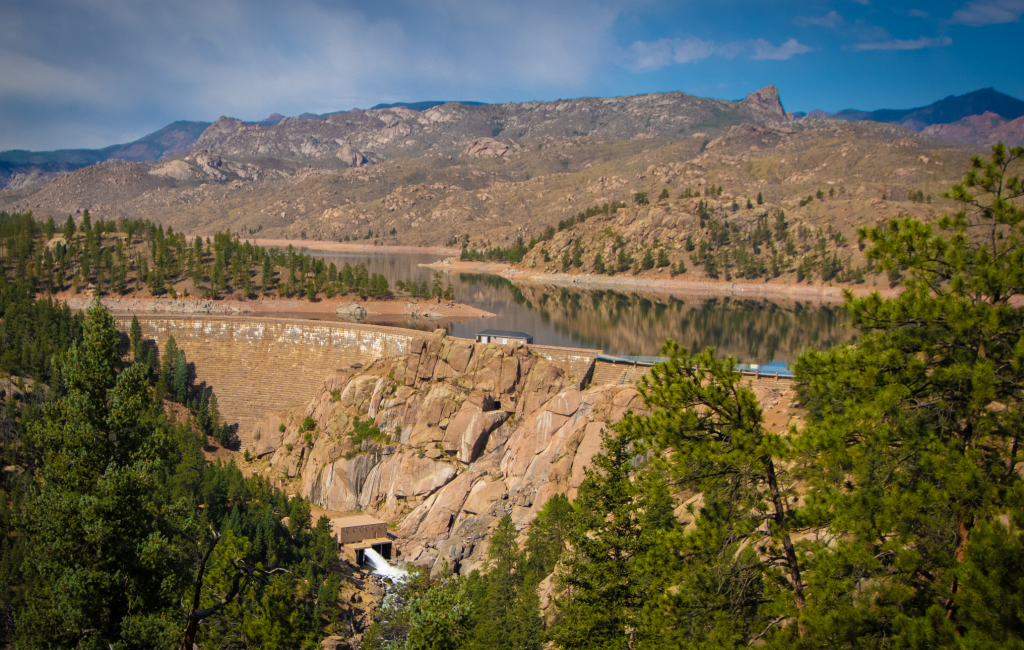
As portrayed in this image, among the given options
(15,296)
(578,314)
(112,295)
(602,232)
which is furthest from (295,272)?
(602,232)

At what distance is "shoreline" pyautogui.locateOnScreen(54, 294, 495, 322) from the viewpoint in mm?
105688

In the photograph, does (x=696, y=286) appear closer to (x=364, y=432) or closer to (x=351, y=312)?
(x=351, y=312)

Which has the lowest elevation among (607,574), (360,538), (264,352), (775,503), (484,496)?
(360,538)

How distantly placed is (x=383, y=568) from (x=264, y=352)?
112 ft

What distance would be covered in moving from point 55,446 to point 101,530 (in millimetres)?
3010

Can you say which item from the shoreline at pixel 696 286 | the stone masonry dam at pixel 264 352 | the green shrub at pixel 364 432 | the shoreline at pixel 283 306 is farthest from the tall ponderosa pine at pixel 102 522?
the shoreline at pixel 696 286

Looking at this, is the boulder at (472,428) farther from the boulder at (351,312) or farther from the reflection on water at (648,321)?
the boulder at (351,312)

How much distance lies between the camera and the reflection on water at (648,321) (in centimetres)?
8375

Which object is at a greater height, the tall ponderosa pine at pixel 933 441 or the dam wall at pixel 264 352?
the tall ponderosa pine at pixel 933 441

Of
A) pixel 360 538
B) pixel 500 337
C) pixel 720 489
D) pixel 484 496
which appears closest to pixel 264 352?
pixel 500 337

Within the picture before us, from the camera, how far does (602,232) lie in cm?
17875

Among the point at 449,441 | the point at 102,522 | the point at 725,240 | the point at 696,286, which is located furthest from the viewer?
the point at 725,240

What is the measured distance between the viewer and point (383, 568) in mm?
50031

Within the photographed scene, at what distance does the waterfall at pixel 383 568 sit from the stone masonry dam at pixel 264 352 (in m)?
22.5
